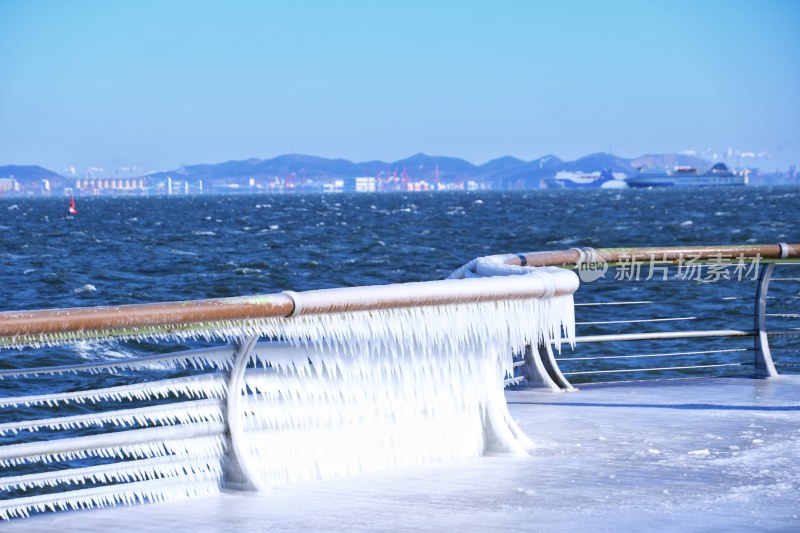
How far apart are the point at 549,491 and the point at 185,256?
44190 mm

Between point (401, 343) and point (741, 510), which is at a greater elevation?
point (401, 343)

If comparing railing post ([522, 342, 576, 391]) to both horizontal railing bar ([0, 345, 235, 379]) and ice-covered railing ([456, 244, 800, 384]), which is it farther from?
horizontal railing bar ([0, 345, 235, 379])

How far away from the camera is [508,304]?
4.34m

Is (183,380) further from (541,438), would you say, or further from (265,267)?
(265,267)

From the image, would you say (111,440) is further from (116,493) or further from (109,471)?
(116,493)

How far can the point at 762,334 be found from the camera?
6.57m

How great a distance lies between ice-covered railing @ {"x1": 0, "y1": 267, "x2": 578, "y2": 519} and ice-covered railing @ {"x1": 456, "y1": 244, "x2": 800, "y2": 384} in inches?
20.8

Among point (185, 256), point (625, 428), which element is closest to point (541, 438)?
point (625, 428)

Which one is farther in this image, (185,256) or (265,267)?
(185,256)

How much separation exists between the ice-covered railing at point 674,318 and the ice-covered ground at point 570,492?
21.4 inches

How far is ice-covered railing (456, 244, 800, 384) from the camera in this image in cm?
605

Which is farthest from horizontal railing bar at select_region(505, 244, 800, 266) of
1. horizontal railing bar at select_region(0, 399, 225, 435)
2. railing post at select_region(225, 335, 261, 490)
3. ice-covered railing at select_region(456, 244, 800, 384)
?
horizontal railing bar at select_region(0, 399, 225, 435)

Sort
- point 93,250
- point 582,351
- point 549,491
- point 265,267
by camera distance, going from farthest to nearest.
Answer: point 93,250, point 265,267, point 582,351, point 549,491

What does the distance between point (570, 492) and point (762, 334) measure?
2845 mm
